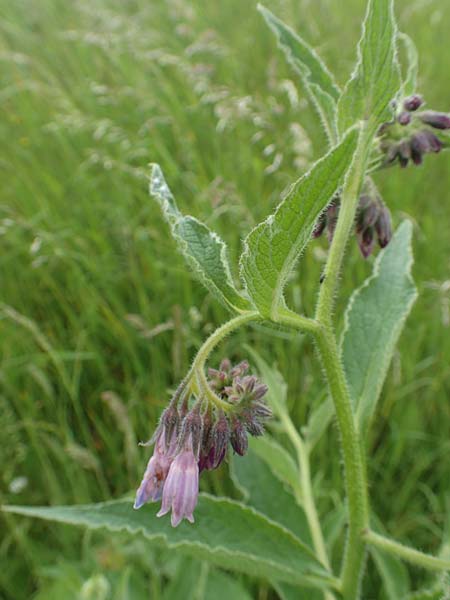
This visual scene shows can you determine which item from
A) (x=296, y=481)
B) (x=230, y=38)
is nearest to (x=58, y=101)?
(x=230, y=38)

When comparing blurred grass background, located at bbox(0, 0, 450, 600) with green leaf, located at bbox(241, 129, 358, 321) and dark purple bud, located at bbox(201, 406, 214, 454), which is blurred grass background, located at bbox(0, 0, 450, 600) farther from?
green leaf, located at bbox(241, 129, 358, 321)

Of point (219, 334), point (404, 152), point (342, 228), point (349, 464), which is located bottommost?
point (349, 464)

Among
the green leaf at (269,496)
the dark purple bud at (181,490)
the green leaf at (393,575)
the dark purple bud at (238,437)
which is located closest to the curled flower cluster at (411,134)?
the dark purple bud at (238,437)

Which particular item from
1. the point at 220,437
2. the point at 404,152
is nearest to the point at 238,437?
the point at 220,437

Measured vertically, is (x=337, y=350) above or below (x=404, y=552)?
above

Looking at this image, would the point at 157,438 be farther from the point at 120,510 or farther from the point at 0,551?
the point at 0,551

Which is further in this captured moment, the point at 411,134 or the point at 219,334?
the point at 411,134

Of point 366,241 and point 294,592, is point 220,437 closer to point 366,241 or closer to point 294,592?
point 366,241
